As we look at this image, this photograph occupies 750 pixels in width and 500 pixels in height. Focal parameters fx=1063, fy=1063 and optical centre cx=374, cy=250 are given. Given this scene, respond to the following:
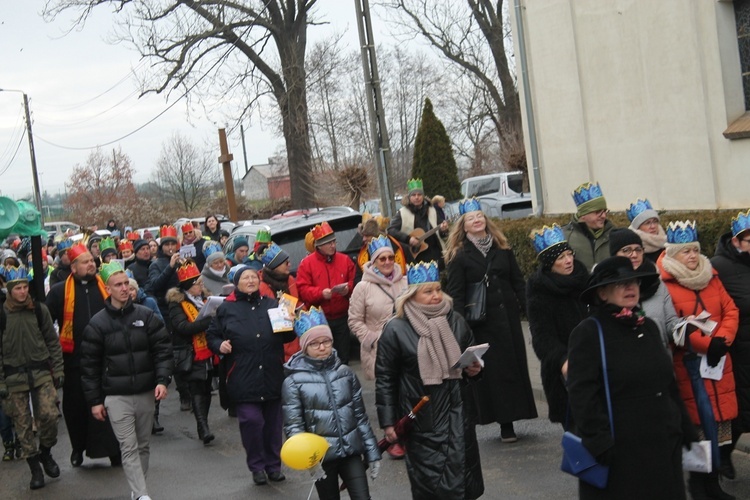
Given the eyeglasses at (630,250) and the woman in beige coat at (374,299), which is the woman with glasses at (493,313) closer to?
the woman in beige coat at (374,299)

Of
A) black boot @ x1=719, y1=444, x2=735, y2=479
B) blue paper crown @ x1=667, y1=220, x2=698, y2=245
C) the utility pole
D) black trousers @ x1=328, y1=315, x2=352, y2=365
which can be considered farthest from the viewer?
the utility pole

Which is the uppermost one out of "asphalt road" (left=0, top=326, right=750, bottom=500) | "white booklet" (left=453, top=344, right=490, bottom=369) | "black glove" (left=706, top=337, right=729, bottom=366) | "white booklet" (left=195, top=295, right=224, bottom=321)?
"white booklet" (left=195, top=295, right=224, bottom=321)

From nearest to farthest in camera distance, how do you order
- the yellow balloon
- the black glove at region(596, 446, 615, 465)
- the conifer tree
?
the black glove at region(596, 446, 615, 465) → the yellow balloon → the conifer tree

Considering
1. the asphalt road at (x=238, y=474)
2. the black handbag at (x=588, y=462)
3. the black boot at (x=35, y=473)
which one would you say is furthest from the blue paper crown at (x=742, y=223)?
the black boot at (x=35, y=473)

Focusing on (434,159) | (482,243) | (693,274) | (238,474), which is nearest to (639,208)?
(482,243)

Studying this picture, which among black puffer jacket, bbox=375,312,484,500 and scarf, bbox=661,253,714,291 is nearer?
black puffer jacket, bbox=375,312,484,500

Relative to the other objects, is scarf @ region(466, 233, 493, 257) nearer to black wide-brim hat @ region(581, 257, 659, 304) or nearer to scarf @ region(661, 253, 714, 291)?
scarf @ region(661, 253, 714, 291)

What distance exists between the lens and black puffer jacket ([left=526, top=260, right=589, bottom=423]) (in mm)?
6590

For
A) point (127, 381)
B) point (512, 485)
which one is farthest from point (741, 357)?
point (127, 381)

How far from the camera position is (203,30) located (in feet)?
108

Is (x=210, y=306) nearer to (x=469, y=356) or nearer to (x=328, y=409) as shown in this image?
(x=328, y=409)

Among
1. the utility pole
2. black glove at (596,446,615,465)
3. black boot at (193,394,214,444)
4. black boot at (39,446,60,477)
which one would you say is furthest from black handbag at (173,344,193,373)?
the utility pole

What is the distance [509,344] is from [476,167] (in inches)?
1466

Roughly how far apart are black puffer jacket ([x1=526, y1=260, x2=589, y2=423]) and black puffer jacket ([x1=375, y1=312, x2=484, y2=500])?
Result: 1.65 ft
